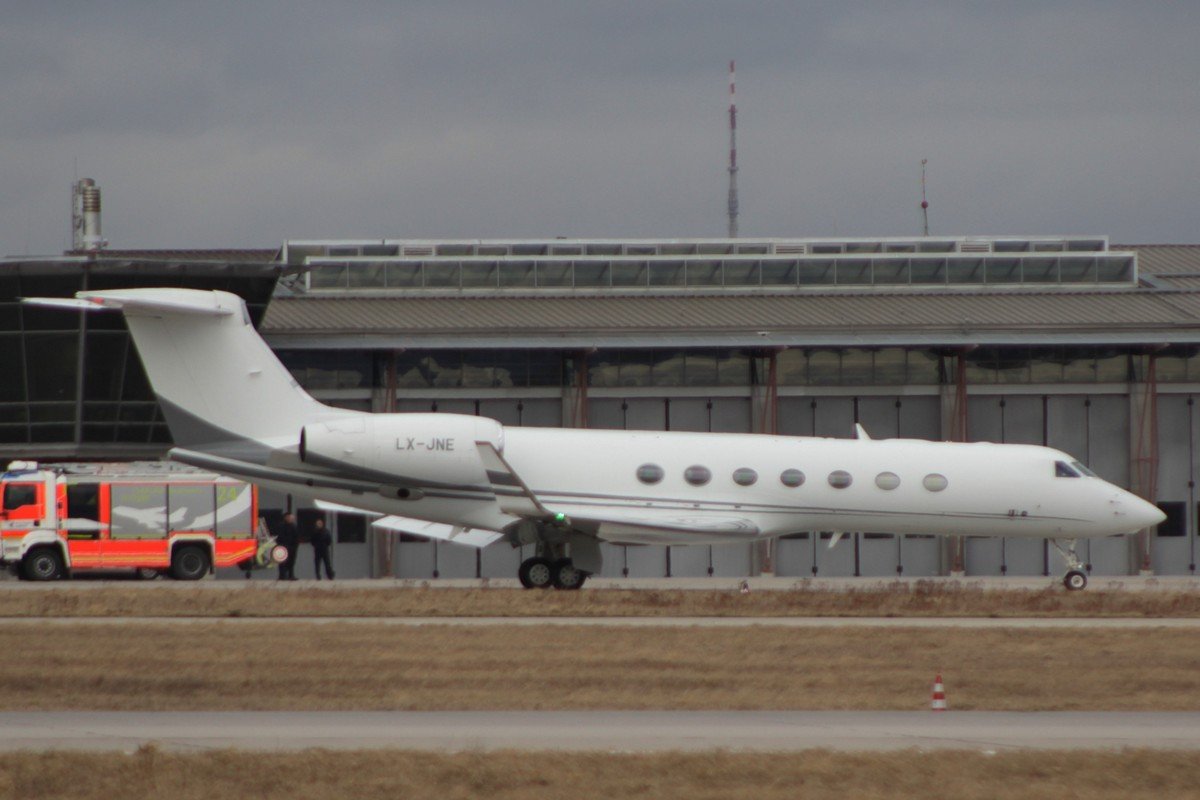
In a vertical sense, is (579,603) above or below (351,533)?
above

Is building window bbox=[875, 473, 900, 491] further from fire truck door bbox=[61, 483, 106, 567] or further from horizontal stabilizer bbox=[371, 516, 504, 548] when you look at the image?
fire truck door bbox=[61, 483, 106, 567]

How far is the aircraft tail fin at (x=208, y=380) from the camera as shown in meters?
27.8

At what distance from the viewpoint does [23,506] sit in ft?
110

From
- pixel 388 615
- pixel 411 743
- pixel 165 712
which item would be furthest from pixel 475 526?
pixel 411 743

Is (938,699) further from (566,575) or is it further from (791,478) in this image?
(791,478)

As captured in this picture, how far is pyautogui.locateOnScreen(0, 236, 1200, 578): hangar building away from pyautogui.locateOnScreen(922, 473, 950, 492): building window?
10.1 meters

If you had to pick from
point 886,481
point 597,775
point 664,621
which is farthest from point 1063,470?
point 597,775

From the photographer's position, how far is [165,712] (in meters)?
14.7

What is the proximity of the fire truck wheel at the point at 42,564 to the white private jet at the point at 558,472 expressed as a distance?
761cm

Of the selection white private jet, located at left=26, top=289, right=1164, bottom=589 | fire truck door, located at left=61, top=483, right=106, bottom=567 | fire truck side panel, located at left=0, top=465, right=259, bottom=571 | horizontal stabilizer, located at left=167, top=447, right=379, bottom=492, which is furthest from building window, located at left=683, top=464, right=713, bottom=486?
fire truck door, located at left=61, top=483, right=106, bottom=567

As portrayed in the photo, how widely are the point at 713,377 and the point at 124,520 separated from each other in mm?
14261

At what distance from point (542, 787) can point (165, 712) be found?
16.4 feet

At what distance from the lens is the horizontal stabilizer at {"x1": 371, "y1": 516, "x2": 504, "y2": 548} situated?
2961 cm

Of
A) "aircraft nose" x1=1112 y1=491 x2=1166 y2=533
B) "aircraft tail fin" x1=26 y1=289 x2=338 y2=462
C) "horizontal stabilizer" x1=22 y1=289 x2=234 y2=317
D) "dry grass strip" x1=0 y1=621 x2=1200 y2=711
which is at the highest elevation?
"horizontal stabilizer" x1=22 y1=289 x2=234 y2=317
